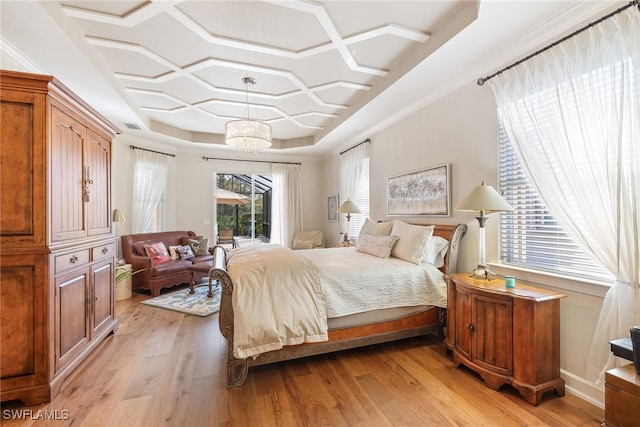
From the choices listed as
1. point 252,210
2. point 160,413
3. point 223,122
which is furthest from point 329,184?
point 160,413

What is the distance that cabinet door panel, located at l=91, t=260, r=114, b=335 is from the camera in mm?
2479

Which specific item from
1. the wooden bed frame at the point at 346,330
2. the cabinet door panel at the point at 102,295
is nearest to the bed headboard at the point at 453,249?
the wooden bed frame at the point at 346,330

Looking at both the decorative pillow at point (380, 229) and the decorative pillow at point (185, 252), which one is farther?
the decorative pillow at point (185, 252)

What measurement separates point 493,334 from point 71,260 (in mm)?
3223

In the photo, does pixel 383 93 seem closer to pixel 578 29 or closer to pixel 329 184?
pixel 578 29

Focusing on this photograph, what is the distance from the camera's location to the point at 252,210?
257 inches

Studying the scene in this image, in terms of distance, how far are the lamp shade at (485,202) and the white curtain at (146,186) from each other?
5.27 metres

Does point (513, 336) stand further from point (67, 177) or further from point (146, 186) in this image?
point (146, 186)

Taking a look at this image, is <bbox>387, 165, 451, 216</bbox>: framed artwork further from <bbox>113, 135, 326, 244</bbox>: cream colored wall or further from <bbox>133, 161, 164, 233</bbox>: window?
<bbox>133, 161, 164, 233</bbox>: window

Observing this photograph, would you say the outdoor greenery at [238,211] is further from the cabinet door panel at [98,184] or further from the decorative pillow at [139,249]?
the cabinet door panel at [98,184]

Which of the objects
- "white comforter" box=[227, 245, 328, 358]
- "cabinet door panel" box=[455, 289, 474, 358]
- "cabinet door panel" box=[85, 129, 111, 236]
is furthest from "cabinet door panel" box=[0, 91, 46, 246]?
"cabinet door panel" box=[455, 289, 474, 358]

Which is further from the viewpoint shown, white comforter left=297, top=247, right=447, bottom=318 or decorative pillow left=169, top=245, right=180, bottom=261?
decorative pillow left=169, top=245, right=180, bottom=261

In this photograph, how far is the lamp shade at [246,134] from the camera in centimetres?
340

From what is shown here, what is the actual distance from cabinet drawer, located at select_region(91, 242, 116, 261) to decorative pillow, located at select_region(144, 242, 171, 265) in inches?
61.0
